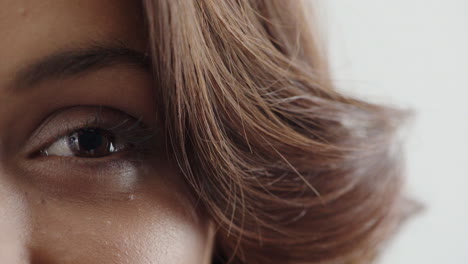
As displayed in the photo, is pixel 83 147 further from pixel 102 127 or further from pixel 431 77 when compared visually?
pixel 431 77

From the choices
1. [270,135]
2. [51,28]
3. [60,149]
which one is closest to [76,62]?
[51,28]

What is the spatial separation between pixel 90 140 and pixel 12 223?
0.49ft

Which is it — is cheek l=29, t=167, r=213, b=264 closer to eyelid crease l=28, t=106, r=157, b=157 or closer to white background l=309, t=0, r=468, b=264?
eyelid crease l=28, t=106, r=157, b=157

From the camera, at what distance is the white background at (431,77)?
1.34 meters

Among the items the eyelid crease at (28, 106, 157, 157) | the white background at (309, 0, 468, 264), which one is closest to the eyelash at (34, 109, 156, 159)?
the eyelid crease at (28, 106, 157, 157)

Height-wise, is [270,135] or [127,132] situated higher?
[270,135]

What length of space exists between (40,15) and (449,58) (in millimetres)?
1027

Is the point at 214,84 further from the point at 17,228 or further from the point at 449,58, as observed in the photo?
the point at 449,58

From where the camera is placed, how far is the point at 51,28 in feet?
2.10

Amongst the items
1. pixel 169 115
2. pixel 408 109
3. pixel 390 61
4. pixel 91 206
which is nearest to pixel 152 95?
pixel 169 115

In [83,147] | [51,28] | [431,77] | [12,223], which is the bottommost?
[12,223]

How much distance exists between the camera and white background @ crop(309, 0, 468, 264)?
1337 millimetres

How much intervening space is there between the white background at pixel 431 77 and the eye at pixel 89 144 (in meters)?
0.76

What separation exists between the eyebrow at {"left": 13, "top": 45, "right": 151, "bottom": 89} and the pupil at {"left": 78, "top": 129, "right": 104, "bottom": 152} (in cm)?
11
